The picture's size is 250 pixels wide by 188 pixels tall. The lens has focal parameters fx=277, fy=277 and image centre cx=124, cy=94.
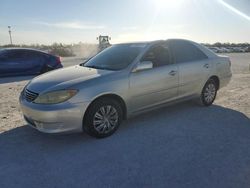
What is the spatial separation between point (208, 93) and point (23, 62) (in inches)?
338

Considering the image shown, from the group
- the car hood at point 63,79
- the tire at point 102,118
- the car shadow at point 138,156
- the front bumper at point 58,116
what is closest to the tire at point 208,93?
the car shadow at point 138,156

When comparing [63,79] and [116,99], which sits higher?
[63,79]

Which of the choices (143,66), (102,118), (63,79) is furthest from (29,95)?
(143,66)

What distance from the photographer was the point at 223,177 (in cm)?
327

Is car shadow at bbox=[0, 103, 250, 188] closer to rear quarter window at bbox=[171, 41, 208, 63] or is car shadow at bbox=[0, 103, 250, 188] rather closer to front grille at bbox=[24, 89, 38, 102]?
front grille at bbox=[24, 89, 38, 102]

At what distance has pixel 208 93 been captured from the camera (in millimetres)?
6383

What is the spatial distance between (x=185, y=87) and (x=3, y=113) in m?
3.96

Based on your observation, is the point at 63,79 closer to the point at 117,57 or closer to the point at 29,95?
the point at 29,95

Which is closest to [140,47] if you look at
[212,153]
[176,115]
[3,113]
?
[176,115]

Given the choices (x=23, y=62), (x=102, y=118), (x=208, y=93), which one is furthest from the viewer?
(x=23, y=62)

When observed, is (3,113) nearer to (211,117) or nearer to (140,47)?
(140,47)

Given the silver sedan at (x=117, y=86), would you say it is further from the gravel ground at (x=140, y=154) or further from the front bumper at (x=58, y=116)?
the gravel ground at (x=140, y=154)

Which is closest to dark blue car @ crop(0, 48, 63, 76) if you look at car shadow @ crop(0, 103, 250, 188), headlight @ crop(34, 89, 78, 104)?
car shadow @ crop(0, 103, 250, 188)

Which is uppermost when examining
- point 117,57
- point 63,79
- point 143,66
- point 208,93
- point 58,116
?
point 117,57
